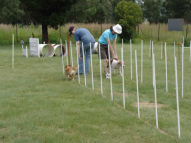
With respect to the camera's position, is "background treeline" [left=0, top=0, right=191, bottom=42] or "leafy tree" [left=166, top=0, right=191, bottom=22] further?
"leafy tree" [left=166, top=0, right=191, bottom=22]

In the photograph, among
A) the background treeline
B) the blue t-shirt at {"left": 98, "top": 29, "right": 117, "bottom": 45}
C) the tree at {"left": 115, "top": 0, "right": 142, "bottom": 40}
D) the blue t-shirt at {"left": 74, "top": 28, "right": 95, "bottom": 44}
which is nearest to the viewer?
the blue t-shirt at {"left": 98, "top": 29, "right": 117, "bottom": 45}

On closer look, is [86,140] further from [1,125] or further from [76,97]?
[76,97]

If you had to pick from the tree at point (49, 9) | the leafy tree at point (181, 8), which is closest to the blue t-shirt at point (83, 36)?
the tree at point (49, 9)

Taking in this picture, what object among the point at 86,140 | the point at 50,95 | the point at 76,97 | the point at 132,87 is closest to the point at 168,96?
the point at 132,87

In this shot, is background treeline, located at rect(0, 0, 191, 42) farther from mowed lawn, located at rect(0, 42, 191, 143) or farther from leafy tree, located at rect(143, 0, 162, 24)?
mowed lawn, located at rect(0, 42, 191, 143)

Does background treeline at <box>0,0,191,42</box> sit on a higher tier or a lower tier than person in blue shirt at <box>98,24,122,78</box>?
higher

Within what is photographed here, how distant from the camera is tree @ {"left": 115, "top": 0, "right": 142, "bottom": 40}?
27.4 metres

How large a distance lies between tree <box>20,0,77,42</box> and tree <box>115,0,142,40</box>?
5.03 meters

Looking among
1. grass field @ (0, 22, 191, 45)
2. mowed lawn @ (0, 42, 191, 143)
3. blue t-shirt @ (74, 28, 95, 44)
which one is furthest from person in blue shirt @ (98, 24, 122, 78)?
grass field @ (0, 22, 191, 45)

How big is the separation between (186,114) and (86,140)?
2153 mm

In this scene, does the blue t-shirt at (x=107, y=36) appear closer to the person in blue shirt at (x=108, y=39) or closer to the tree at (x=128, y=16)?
the person in blue shirt at (x=108, y=39)

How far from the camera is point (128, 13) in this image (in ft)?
90.8

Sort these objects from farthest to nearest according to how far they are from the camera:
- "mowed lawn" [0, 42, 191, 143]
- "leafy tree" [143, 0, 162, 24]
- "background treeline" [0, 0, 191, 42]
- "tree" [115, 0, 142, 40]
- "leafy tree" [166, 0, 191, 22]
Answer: "leafy tree" [143, 0, 162, 24] < "leafy tree" [166, 0, 191, 22] < "tree" [115, 0, 142, 40] < "background treeline" [0, 0, 191, 42] < "mowed lawn" [0, 42, 191, 143]

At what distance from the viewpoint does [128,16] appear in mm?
27484
